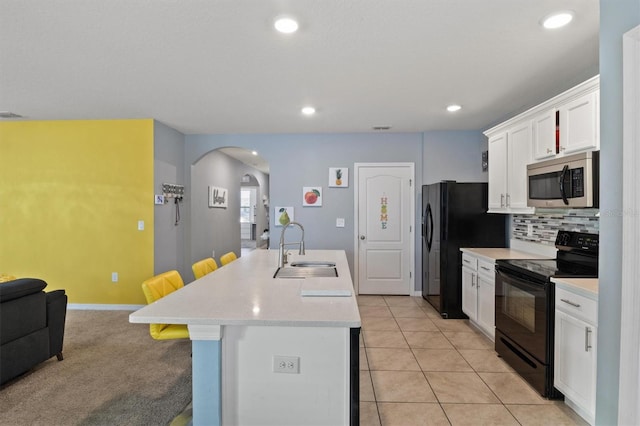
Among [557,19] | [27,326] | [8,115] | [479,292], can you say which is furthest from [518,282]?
[8,115]

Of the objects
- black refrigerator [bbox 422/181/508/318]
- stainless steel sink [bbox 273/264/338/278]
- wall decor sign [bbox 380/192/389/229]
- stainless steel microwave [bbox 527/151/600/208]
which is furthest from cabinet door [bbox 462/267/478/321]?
stainless steel sink [bbox 273/264/338/278]

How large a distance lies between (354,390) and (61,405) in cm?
211

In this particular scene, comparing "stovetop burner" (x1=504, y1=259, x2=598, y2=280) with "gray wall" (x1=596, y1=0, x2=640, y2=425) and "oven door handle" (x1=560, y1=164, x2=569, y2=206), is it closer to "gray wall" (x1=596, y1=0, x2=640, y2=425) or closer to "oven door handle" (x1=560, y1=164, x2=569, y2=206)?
"oven door handle" (x1=560, y1=164, x2=569, y2=206)

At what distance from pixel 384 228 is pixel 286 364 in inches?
151

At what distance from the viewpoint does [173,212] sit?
194 inches

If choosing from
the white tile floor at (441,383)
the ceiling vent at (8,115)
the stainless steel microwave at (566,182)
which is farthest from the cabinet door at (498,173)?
the ceiling vent at (8,115)

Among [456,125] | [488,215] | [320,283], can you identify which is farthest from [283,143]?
[320,283]

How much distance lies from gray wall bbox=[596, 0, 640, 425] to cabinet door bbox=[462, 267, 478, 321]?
2.28 meters

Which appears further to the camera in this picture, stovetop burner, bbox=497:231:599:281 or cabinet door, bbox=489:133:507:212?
cabinet door, bbox=489:133:507:212

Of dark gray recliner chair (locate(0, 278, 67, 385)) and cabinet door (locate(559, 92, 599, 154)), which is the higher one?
cabinet door (locate(559, 92, 599, 154))

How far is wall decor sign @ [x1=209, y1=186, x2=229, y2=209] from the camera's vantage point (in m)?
6.46

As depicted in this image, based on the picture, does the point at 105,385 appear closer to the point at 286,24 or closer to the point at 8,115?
the point at 286,24

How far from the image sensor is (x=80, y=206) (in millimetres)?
4496

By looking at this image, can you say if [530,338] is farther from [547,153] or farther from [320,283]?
[320,283]
